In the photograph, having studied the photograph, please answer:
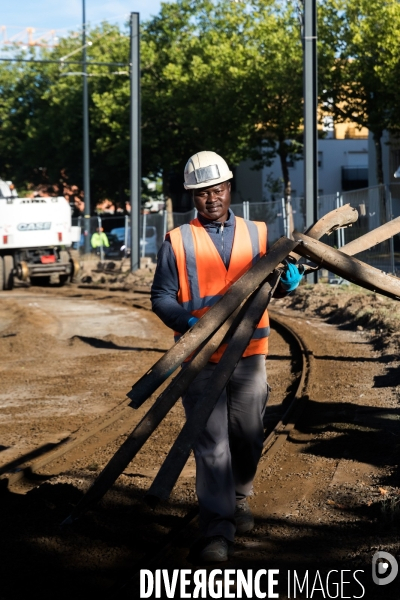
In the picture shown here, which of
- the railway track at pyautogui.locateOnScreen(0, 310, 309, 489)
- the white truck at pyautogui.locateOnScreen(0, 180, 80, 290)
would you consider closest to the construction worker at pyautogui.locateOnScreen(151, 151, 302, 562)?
the railway track at pyautogui.locateOnScreen(0, 310, 309, 489)

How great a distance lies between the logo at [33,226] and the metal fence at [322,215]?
200 inches

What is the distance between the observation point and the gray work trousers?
5043 millimetres

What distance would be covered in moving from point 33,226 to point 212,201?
2436cm

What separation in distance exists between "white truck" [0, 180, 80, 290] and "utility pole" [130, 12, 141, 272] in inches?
74.7

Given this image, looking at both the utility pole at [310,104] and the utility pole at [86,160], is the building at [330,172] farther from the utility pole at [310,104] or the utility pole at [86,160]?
the utility pole at [310,104]

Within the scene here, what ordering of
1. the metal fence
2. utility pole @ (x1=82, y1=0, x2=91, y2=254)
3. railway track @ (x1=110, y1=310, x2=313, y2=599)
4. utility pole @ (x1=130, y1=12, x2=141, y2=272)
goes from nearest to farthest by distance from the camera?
1. railway track @ (x1=110, y1=310, x2=313, y2=599)
2. the metal fence
3. utility pole @ (x1=130, y1=12, x2=141, y2=272)
4. utility pole @ (x1=82, y1=0, x2=91, y2=254)

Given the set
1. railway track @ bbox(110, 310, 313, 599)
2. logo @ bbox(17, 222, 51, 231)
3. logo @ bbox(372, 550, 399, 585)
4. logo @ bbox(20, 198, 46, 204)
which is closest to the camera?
logo @ bbox(372, 550, 399, 585)

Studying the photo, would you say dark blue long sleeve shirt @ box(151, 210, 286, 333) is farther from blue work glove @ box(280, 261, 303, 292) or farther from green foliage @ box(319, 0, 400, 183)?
green foliage @ box(319, 0, 400, 183)

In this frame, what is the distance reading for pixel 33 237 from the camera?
29141mm

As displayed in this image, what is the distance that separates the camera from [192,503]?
6207 millimetres

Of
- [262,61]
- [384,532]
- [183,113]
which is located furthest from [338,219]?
[183,113]

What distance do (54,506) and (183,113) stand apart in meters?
41.0

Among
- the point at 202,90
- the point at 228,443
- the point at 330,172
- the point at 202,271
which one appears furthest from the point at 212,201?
the point at 330,172

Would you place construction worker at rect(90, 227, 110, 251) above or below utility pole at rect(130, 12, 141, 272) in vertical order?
below
